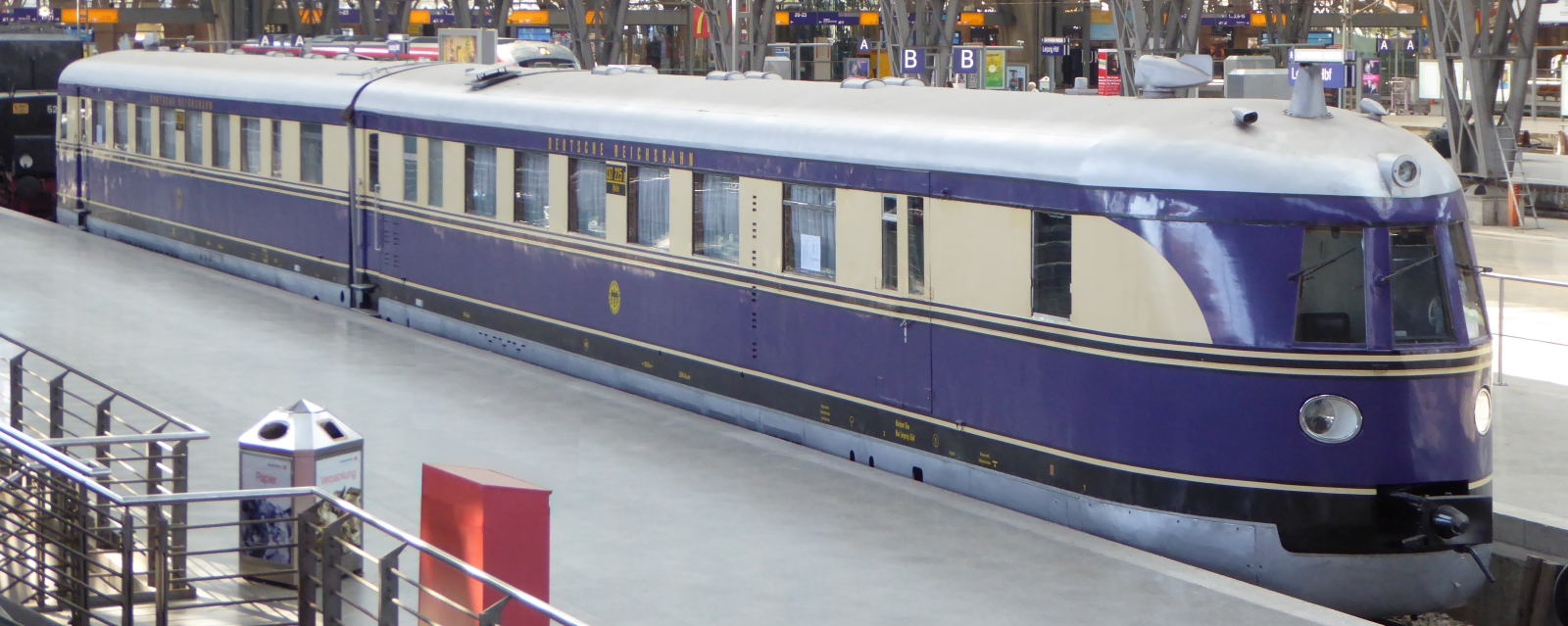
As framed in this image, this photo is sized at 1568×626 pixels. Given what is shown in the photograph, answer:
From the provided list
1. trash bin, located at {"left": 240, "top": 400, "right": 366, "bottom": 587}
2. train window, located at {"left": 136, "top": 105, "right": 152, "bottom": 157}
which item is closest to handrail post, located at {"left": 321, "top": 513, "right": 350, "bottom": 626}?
trash bin, located at {"left": 240, "top": 400, "right": 366, "bottom": 587}

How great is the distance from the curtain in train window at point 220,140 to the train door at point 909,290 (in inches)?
500

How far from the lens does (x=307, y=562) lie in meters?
7.18

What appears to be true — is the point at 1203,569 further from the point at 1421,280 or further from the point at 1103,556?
the point at 1421,280

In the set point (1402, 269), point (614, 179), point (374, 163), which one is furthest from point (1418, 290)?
point (374, 163)

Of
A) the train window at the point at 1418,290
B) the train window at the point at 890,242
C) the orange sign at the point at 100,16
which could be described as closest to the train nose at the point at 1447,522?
the train window at the point at 1418,290

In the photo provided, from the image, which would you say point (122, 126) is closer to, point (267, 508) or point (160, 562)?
point (267, 508)

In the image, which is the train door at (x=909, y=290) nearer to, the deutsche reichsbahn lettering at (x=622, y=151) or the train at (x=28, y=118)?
the deutsche reichsbahn lettering at (x=622, y=151)

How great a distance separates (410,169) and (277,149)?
3512mm

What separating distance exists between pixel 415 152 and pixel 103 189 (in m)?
10.3

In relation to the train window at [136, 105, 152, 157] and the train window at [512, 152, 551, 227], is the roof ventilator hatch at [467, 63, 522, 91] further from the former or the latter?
the train window at [136, 105, 152, 157]

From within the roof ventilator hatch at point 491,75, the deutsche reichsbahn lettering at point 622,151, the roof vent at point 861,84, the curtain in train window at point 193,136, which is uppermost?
the roof ventilator hatch at point 491,75

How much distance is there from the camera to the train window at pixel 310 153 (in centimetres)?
1886

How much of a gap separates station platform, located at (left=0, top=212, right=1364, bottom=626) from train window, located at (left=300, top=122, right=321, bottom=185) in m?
2.09

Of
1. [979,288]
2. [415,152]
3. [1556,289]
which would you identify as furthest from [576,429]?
[1556,289]
